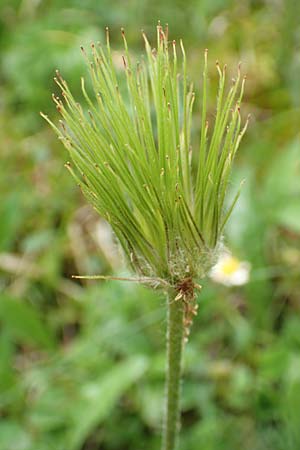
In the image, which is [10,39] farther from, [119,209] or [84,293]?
[119,209]

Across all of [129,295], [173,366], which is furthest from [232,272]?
[173,366]

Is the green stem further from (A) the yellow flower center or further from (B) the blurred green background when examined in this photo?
→ (A) the yellow flower center

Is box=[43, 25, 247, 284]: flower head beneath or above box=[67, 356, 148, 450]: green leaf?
above

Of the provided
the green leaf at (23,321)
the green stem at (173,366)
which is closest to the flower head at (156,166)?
the green stem at (173,366)

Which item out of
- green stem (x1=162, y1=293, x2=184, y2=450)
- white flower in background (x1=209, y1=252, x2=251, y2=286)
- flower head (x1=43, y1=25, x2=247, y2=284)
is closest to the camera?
flower head (x1=43, y1=25, x2=247, y2=284)

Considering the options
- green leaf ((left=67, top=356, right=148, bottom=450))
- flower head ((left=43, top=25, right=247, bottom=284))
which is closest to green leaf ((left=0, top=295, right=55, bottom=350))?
green leaf ((left=67, top=356, right=148, bottom=450))

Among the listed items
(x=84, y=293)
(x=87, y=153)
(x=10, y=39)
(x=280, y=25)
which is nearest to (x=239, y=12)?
(x=280, y=25)
